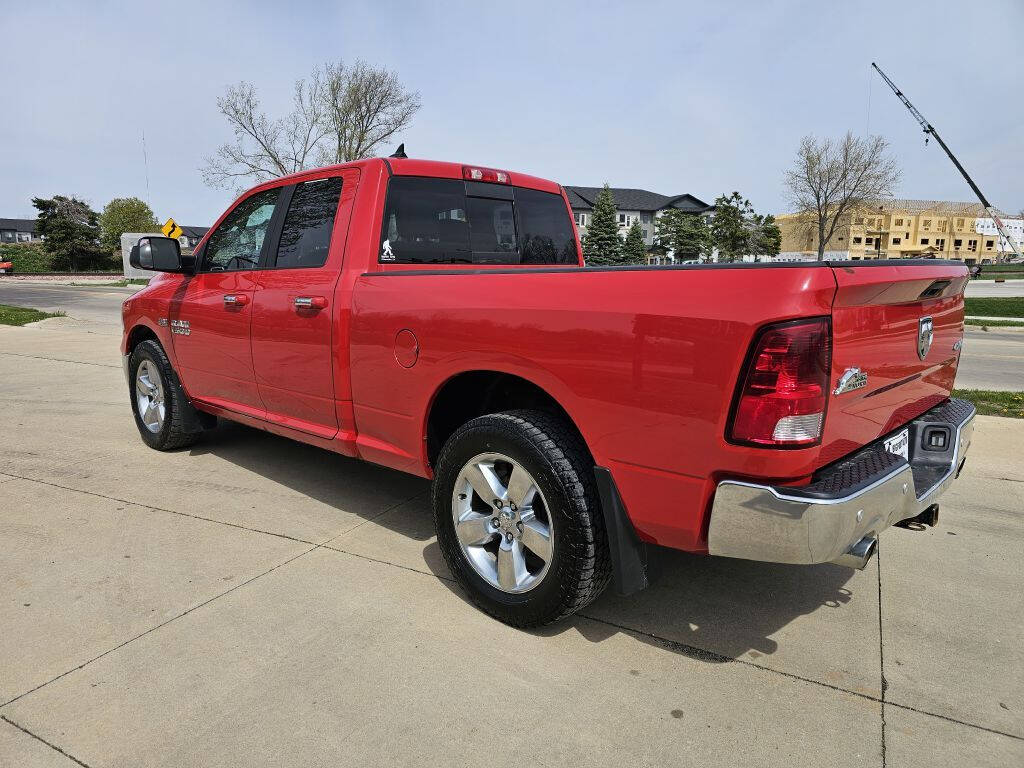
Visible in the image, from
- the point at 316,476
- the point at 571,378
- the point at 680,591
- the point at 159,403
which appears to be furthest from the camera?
the point at 159,403

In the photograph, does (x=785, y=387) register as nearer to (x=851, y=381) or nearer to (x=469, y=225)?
(x=851, y=381)

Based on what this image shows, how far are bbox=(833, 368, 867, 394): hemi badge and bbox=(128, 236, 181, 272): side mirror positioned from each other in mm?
3820

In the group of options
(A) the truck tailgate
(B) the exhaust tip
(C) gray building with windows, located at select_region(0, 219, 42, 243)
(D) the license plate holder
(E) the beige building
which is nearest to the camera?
(A) the truck tailgate

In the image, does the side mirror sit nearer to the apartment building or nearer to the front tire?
the front tire

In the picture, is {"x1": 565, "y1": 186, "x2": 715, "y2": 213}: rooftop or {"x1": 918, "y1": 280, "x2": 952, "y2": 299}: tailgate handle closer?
{"x1": 918, "y1": 280, "x2": 952, "y2": 299}: tailgate handle

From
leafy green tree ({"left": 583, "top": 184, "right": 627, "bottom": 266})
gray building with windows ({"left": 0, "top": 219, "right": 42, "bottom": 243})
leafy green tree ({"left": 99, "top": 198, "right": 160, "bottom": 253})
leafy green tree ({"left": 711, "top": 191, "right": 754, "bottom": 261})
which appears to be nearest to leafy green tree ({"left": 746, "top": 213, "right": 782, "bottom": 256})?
leafy green tree ({"left": 711, "top": 191, "right": 754, "bottom": 261})

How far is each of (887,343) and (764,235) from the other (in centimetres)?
8403

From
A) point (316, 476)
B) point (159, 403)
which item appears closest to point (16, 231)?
point (159, 403)

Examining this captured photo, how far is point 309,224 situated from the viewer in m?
3.64

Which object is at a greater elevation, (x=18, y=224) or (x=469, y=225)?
(x=18, y=224)

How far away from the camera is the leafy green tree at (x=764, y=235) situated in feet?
254

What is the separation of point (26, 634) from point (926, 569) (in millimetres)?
3891

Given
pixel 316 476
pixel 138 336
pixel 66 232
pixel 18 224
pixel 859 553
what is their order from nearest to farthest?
pixel 859 553, pixel 316 476, pixel 138 336, pixel 66 232, pixel 18 224

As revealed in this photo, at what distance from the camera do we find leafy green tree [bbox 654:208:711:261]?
228ft
